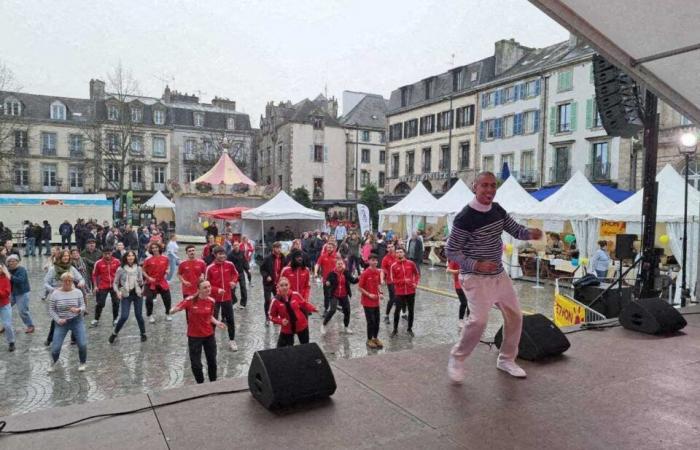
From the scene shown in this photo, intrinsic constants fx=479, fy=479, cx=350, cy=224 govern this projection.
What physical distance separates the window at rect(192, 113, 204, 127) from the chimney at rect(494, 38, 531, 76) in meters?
33.9

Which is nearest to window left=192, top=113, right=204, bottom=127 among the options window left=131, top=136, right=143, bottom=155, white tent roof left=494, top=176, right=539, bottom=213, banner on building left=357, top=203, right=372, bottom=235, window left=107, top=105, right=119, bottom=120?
window left=131, top=136, right=143, bottom=155

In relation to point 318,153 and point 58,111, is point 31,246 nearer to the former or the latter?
point 318,153

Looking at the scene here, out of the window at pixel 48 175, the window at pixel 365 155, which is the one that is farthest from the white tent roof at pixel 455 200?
the window at pixel 48 175

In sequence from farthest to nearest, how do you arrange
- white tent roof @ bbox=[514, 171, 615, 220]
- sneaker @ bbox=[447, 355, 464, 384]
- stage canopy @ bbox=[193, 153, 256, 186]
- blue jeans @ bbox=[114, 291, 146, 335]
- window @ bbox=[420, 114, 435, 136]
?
window @ bbox=[420, 114, 435, 136]
stage canopy @ bbox=[193, 153, 256, 186]
white tent roof @ bbox=[514, 171, 615, 220]
blue jeans @ bbox=[114, 291, 146, 335]
sneaker @ bbox=[447, 355, 464, 384]

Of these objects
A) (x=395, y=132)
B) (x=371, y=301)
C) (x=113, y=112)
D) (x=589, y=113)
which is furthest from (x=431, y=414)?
(x=113, y=112)

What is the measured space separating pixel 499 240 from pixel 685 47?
111 inches

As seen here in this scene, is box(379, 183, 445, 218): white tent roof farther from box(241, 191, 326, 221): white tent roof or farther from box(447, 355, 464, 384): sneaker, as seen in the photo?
box(447, 355, 464, 384): sneaker

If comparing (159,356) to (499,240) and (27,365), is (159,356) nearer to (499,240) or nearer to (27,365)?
(27,365)

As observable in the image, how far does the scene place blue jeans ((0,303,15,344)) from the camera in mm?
7719

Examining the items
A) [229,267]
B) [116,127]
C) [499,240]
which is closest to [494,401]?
[499,240]

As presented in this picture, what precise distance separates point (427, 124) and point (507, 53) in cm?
887

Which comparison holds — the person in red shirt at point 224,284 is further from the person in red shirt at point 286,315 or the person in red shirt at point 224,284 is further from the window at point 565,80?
the window at point 565,80

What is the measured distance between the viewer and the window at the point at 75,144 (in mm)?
49625

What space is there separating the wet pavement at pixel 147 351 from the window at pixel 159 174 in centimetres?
4272
